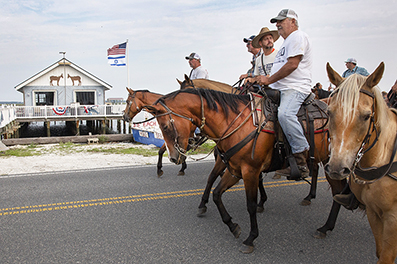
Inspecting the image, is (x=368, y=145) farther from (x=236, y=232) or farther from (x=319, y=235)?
(x=236, y=232)

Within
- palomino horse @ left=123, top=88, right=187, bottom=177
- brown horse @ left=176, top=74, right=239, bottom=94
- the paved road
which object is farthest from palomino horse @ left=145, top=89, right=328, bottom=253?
palomino horse @ left=123, top=88, right=187, bottom=177

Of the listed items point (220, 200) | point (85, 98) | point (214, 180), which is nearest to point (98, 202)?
point (214, 180)

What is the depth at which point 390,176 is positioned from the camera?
250 centimetres

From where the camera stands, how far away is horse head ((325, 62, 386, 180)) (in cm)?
225

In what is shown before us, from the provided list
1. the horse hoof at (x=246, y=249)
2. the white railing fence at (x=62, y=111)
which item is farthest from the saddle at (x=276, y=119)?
the white railing fence at (x=62, y=111)

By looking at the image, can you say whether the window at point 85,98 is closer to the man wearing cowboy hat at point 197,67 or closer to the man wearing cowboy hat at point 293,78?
the man wearing cowboy hat at point 197,67

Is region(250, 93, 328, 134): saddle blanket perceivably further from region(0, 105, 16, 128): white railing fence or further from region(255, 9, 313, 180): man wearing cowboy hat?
region(0, 105, 16, 128): white railing fence

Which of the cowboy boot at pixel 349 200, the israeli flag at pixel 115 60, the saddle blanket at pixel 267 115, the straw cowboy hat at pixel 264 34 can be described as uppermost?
the israeli flag at pixel 115 60

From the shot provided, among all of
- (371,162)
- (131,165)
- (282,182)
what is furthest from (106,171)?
(371,162)

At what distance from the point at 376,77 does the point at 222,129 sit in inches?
79.2

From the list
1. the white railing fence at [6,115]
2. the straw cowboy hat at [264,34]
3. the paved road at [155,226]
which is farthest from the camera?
the white railing fence at [6,115]

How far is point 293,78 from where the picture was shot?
4.01 meters

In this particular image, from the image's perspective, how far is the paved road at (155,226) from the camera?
359 cm

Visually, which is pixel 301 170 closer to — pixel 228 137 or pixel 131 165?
pixel 228 137
